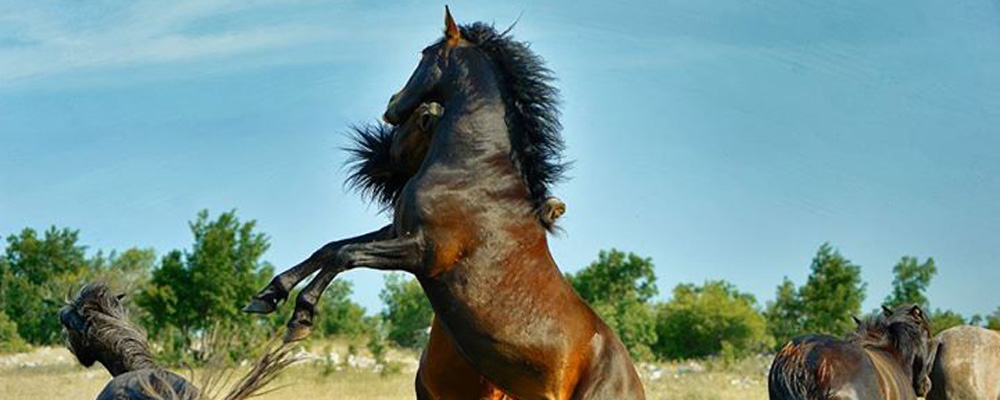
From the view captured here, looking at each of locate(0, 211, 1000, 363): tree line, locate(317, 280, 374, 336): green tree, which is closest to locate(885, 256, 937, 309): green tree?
locate(0, 211, 1000, 363): tree line

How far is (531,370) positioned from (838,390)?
2.75 m

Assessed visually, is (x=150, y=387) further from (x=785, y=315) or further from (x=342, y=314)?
(x=342, y=314)

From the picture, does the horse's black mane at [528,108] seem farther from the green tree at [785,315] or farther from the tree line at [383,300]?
the green tree at [785,315]

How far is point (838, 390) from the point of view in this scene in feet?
31.2

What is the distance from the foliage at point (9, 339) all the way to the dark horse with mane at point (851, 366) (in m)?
27.9

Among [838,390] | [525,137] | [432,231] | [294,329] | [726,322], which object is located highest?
[525,137]

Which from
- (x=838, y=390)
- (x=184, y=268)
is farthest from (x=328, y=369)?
(x=838, y=390)

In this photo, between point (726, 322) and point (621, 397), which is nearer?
point (621, 397)

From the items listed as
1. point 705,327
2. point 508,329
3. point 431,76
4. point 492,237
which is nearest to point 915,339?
point 508,329

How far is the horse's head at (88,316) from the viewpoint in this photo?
7387mm

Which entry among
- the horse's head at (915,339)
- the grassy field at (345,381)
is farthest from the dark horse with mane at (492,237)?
the grassy field at (345,381)

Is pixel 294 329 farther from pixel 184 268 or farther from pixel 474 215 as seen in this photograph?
pixel 184 268

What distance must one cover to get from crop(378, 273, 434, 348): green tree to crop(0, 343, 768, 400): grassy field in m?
10.5

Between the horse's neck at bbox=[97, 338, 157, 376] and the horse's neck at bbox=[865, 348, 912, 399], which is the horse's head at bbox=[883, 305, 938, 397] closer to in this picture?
the horse's neck at bbox=[865, 348, 912, 399]
